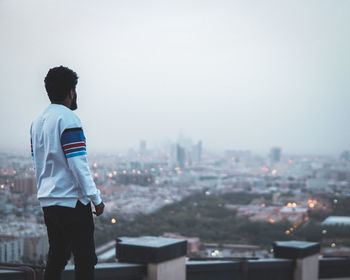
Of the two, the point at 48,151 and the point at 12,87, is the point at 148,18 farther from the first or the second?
the point at 48,151

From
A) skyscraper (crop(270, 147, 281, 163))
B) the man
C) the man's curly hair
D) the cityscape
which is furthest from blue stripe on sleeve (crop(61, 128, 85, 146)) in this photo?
skyscraper (crop(270, 147, 281, 163))

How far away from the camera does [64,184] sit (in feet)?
4.85

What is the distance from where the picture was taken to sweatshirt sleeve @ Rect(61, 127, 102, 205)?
1.44 meters

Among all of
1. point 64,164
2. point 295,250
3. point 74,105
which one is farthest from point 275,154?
point 64,164

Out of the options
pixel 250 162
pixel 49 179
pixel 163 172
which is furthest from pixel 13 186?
pixel 250 162

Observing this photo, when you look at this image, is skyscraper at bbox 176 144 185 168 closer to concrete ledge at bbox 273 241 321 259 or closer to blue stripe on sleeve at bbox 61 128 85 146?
concrete ledge at bbox 273 241 321 259

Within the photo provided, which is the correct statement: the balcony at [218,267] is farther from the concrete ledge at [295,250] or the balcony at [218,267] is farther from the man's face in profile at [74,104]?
the man's face in profile at [74,104]

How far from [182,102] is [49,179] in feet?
70.2

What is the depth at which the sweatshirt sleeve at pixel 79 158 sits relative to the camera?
56.6 inches

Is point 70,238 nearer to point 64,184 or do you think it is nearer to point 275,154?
point 64,184

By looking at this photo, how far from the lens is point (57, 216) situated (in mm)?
1495

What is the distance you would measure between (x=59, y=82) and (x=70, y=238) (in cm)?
57

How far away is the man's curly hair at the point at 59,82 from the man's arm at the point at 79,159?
0.20m

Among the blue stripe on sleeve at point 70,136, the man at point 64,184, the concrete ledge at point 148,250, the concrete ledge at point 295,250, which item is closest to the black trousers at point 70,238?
the man at point 64,184
